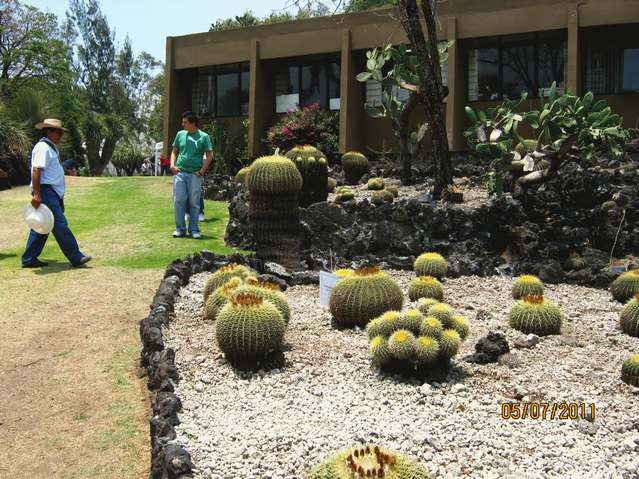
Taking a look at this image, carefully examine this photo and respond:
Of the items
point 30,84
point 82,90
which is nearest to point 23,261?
point 30,84

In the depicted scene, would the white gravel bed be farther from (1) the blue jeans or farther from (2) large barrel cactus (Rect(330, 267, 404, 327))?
(1) the blue jeans

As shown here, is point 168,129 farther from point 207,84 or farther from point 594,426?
point 594,426

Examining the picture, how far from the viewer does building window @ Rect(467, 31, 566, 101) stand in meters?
20.5

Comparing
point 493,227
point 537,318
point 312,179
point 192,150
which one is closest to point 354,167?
point 312,179

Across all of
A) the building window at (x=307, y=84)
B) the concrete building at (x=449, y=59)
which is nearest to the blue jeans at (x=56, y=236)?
the concrete building at (x=449, y=59)

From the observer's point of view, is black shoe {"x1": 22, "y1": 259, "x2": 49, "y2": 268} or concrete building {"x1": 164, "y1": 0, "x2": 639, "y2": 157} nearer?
black shoe {"x1": 22, "y1": 259, "x2": 49, "y2": 268}

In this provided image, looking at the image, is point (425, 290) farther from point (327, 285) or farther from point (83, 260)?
point (83, 260)

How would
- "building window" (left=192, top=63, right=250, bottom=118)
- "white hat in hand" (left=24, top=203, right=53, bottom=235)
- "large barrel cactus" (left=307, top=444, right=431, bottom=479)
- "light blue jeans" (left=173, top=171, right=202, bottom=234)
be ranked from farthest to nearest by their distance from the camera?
1. "building window" (left=192, top=63, right=250, bottom=118)
2. "light blue jeans" (left=173, top=171, right=202, bottom=234)
3. "white hat in hand" (left=24, top=203, right=53, bottom=235)
4. "large barrel cactus" (left=307, top=444, right=431, bottom=479)

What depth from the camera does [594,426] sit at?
15.1 ft

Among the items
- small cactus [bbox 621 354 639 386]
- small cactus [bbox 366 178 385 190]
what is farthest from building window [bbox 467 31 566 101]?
small cactus [bbox 621 354 639 386]

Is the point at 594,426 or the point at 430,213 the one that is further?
the point at 430,213

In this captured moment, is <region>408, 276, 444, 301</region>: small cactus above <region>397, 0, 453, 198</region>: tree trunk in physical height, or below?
below

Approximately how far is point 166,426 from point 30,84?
4605 centimetres

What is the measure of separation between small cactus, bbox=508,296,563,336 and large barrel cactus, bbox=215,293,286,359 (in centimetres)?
220
